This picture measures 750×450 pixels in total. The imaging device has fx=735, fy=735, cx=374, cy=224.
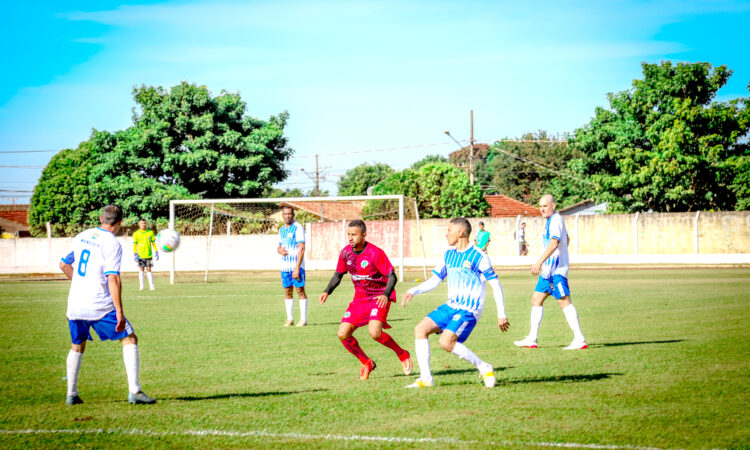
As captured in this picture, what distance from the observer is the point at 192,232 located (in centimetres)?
4356

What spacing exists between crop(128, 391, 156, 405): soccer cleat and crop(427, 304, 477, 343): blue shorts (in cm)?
295

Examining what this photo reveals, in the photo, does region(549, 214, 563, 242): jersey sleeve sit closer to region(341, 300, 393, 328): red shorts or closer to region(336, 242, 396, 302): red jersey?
region(336, 242, 396, 302): red jersey

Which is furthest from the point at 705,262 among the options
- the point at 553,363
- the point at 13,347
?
the point at 13,347

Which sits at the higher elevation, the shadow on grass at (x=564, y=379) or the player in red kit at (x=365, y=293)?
the player in red kit at (x=365, y=293)

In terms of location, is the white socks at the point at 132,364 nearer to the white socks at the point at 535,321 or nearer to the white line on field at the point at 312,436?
the white line on field at the point at 312,436

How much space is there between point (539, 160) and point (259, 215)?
42334 millimetres

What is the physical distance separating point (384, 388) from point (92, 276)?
3.17 m

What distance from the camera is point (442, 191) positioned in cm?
5019

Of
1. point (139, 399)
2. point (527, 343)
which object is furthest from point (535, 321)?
point (139, 399)

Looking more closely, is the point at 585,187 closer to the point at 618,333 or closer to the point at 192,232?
the point at 192,232

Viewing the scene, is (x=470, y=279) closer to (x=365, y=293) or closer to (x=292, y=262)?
(x=365, y=293)

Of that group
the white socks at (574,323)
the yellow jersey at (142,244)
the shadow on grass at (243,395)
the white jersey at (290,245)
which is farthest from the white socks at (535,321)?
the yellow jersey at (142,244)

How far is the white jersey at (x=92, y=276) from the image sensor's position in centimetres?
695

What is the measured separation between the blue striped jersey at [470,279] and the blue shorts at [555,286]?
11.1 feet
